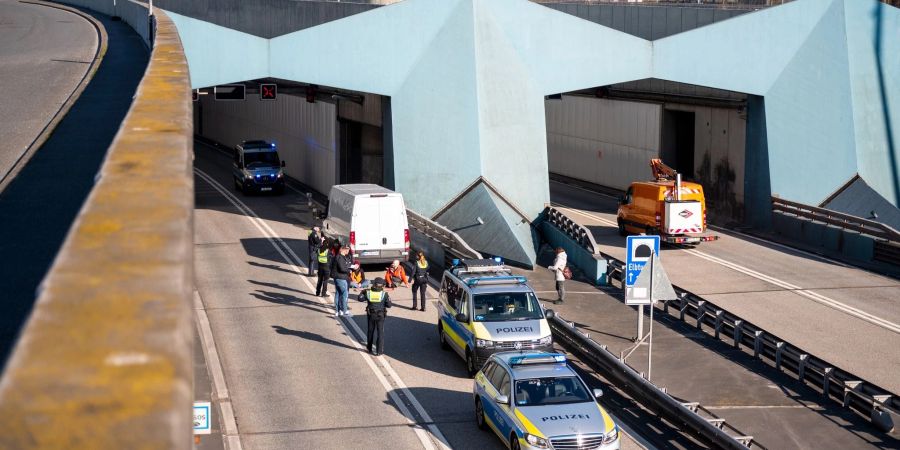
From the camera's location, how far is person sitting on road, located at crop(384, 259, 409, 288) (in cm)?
2914

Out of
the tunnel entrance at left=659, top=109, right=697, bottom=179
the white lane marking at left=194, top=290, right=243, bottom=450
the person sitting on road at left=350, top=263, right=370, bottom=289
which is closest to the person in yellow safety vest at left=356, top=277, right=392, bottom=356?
the white lane marking at left=194, top=290, right=243, bottom=450

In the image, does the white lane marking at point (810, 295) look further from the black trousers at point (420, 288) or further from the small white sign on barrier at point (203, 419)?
the small white sign on barrier at point (203, 419)

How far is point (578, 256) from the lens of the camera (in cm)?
3152

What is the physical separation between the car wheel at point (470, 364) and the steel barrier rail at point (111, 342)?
17.2 metres

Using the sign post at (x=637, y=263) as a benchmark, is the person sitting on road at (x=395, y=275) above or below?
below

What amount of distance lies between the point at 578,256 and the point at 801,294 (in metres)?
6.08

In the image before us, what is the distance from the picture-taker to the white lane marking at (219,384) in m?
17.1

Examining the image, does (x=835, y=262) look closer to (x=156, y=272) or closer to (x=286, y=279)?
(x=286, y=279)

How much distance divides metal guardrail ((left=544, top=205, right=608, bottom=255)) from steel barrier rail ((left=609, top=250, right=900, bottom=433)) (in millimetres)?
5236

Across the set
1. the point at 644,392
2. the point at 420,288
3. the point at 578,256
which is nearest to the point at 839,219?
the point at 578,256

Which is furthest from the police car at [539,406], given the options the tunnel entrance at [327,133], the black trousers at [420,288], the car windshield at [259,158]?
the car windshield at [259,158]

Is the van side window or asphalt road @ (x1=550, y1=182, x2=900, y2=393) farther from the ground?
the van side window

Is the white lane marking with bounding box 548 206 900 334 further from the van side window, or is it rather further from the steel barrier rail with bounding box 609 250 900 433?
the van side window

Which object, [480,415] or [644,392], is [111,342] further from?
[644,392]
